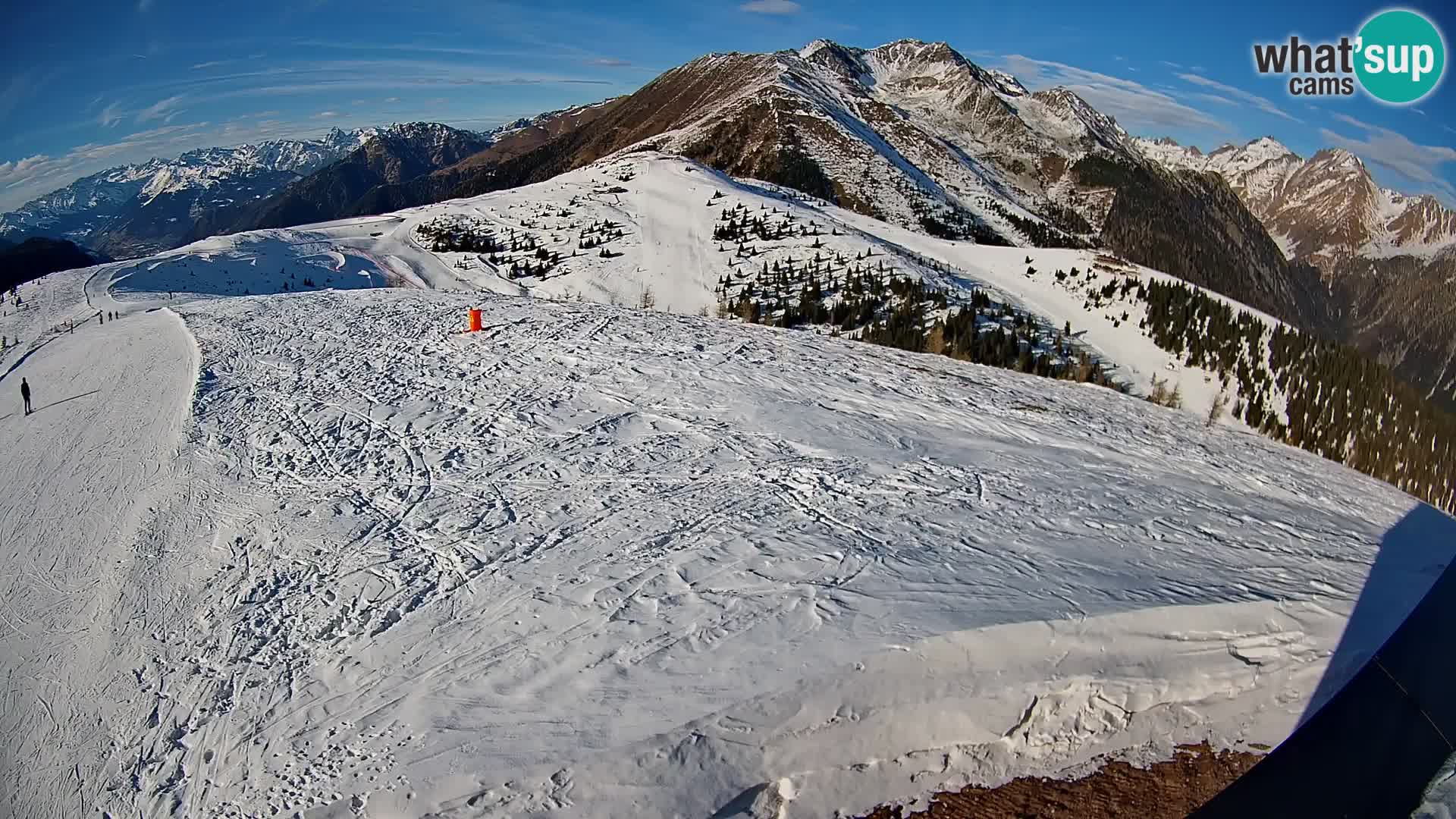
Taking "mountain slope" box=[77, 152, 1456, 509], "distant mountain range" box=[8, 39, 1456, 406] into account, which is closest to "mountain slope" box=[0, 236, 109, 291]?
"distant mountain range" box=[8, 39, 1456, 406]

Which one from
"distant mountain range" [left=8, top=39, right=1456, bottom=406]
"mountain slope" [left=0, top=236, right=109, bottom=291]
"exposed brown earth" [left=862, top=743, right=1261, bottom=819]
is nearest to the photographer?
"exposed brown earth" [left=862, top=743, right=1261, bottom=819]

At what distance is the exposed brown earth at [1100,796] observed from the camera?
19.6 ft

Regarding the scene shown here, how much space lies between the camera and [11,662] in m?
8.06

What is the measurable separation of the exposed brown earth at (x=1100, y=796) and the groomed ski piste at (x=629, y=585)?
171 millimetres

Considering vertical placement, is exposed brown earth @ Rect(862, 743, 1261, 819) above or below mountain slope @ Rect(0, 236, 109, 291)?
above

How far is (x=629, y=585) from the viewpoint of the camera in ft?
26.9

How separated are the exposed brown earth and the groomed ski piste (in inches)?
6.7

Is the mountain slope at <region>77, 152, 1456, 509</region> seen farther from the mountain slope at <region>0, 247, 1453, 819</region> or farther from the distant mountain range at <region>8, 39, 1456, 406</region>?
the distant mountain range at <region>8, 39, 1456, 406</region>

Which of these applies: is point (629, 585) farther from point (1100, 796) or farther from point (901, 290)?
point (901, 290)

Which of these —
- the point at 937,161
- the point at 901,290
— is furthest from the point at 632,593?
the point at 937,161

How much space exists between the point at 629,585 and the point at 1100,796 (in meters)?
5.15

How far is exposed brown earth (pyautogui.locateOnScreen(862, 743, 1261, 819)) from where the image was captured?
5980mm

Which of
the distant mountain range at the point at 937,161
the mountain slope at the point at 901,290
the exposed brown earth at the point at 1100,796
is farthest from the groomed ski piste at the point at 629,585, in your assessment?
the distant mountain range at the point at 937,161

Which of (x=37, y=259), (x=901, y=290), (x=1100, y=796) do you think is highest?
(x=901, y=290)
